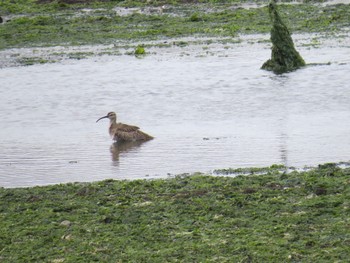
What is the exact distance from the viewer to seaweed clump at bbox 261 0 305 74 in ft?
70.3

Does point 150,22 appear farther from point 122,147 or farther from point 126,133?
point 122,147

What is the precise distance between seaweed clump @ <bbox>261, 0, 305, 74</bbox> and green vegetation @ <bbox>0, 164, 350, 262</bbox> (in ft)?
35.0

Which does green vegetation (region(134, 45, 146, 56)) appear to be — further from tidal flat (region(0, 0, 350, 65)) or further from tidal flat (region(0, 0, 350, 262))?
tidal flat (region(0, 0, 350, 262))

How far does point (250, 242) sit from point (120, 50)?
58.4ft

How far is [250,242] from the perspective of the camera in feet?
27.2

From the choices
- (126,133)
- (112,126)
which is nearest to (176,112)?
(112,126)

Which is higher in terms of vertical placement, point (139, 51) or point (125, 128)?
point (125, 128)

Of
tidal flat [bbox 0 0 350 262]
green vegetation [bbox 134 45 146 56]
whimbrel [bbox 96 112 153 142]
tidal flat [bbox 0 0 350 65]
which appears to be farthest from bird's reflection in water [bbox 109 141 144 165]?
tidal flat [bbox 0 0 350 65]

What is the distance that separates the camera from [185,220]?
9.06 m

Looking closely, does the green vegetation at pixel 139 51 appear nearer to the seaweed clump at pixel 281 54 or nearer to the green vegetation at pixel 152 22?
the green vegetation at pixel 152 22

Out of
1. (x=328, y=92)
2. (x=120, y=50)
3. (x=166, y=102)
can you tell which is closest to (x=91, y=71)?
(x=120, y=50)

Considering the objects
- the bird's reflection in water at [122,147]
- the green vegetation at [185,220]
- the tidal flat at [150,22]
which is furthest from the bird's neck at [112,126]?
the tidal flat at [150,22]

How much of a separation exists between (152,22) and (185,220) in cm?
2147

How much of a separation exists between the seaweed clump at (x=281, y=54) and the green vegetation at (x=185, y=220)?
35.0 feet
